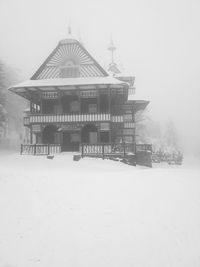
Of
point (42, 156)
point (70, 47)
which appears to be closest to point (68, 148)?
point (42, 156)

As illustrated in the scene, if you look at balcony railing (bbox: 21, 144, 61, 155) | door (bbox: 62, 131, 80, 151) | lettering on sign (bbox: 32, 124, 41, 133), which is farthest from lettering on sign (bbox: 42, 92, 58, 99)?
balcony railing (bbox: 21, 144, 61, 155)

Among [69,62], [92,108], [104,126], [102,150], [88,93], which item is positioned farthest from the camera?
[92,108]

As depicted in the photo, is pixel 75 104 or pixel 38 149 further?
pixel 75 104

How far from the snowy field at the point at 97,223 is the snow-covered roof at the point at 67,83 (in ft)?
52.1

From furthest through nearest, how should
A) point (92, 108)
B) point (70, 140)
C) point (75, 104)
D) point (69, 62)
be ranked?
point (70, 140) < point (92, 108) < point (75, 104) < point (69, 62)

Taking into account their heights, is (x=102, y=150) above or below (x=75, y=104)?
below

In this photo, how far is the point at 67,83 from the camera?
27.5 m

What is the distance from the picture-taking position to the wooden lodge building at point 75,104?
25.9 metres

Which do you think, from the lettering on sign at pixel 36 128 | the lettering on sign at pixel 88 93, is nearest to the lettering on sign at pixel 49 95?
the lettering on sign at pixel 88 93

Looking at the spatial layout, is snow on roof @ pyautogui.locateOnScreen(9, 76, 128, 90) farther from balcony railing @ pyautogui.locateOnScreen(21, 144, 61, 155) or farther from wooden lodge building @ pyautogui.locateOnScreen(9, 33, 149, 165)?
balcony railing @ pyautogui.locateOnScreen(21, 144, 61, 155)

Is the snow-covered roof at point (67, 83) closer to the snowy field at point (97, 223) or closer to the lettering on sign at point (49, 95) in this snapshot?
the lettering on sign at point (49, 95)

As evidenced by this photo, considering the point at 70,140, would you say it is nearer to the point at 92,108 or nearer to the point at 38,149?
the point at 92,108

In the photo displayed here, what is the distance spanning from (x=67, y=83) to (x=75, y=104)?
4383mm

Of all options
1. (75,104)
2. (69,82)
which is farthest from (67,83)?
(75,104)
